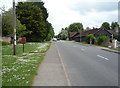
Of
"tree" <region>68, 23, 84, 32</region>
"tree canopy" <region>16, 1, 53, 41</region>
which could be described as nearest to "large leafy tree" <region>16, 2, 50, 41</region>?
"tree canopy" <region>16, 1, 53, 41</region>

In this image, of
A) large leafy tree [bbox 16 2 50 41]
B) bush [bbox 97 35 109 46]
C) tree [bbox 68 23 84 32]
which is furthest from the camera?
tree [bbox 68 23 84 32]

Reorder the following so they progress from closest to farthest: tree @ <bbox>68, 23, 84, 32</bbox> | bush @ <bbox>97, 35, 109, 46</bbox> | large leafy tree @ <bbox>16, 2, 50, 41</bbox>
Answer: bush @ <bbox>97, 35, 109, 46</bbox> → large leafy tree @ <bbox>16, 2, 50, 41</bbox> → tree @ <bbox>68, 23, 84, 32</bbox>

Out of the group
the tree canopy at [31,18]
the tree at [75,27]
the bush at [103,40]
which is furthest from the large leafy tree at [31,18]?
the tree at [75,27]

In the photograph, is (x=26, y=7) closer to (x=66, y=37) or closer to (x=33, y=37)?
(x=33, y=37)

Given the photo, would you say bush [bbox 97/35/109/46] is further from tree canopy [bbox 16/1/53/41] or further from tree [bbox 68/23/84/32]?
tree [bbox 68/23/84/32]

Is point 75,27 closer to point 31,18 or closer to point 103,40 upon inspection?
point 31,18

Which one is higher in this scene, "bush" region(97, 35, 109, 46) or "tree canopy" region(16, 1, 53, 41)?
"tree canopy" region(16, 1, 53, 41)

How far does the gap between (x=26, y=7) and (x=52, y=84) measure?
46.7m

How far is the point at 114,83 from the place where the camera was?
Result: 21.1ft

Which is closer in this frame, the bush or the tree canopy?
the bush

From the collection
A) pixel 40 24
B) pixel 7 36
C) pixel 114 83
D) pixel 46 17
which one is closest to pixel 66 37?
pixel 46 17

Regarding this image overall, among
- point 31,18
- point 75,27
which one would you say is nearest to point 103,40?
point 31,18

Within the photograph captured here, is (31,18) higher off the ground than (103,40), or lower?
higher

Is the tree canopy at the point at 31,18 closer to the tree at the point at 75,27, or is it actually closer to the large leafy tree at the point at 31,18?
the large leafy tree at the point at 31,18
